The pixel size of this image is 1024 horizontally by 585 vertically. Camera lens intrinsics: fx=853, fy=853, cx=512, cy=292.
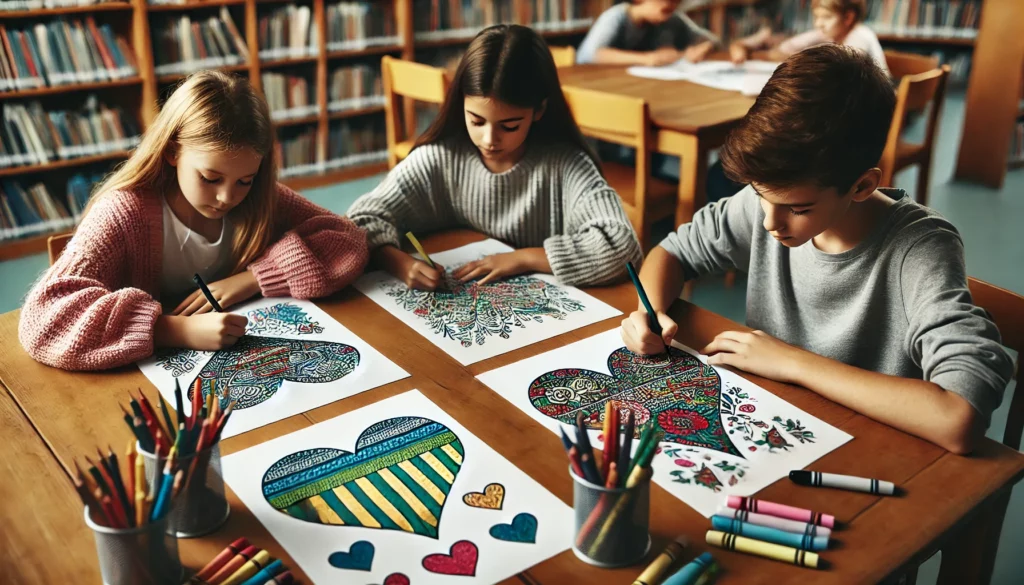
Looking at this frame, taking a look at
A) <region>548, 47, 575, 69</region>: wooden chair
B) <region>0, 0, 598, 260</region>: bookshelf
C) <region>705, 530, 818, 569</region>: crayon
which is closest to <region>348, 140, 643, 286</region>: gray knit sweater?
<region>705, 530, 818, 569</region>: crayon

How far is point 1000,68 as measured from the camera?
4.26 metres

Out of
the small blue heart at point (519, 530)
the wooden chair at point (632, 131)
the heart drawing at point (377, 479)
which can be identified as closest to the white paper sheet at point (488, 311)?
the heart drawing at point (377, 479)

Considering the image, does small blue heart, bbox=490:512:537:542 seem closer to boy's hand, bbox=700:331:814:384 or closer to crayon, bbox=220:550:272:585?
crayon, bbox=220:550:272:585

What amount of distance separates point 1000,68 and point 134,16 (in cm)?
414

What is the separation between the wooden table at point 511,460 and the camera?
0.85 m

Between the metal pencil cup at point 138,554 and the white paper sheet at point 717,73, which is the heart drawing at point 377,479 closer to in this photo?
the metal pencil cup at point 138,554

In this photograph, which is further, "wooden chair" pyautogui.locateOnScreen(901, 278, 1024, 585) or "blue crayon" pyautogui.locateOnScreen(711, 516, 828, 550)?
"wooden chair" pyautogui.locateOnScreen(901, 278, 1024, 585)

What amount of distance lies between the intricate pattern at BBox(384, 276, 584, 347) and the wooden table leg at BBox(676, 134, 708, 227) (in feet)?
4.06

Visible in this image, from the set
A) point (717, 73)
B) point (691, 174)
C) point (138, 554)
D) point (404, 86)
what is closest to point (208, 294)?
point (138, 554)

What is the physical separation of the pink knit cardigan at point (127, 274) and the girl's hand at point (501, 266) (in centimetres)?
19

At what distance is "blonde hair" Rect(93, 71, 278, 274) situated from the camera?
140 cm

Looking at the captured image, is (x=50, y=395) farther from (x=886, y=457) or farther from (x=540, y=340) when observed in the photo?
(x=886, y=457)

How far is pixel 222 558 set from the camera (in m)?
0.83

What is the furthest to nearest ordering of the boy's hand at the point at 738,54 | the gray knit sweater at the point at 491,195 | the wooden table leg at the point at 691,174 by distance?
the boy's hand at the point at 738,54 < the wooden table leg at the point at 691,174 < the gray knit sweater at the point at 491,195
